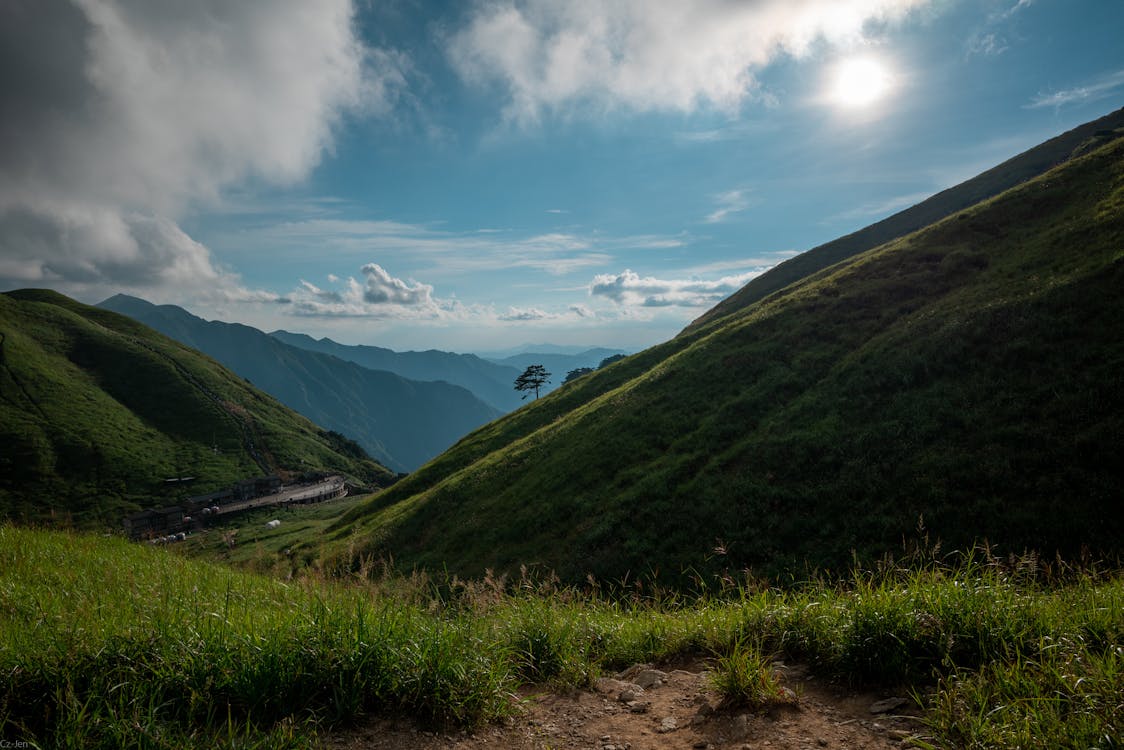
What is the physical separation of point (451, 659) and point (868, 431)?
19614mm

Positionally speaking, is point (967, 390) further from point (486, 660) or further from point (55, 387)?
point (55, 387)

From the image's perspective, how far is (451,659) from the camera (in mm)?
3945

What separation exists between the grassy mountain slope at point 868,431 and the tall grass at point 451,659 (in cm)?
210

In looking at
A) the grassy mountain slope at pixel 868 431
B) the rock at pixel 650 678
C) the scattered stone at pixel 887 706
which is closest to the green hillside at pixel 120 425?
the grassy mountain slope at pixel 868 431

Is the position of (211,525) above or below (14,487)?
below

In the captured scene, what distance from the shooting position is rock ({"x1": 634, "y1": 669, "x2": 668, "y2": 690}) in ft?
15.9

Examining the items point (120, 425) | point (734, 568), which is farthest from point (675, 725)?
point (120, 425)

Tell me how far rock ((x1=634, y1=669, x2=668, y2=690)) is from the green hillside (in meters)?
101

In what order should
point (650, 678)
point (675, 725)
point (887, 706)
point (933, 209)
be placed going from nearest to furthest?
point (887, 706)
point (675, 725)
point (650, 678)
point (933, 209)

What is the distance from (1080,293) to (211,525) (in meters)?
101

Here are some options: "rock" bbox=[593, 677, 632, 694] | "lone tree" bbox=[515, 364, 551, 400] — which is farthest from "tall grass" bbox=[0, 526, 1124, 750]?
"lone tree" bbox=[515, 364, 551, 400]

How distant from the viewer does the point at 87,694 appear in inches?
129

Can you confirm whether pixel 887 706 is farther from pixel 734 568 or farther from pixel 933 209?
pixel 933 209

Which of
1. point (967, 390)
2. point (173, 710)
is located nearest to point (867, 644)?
point (173, 710)
